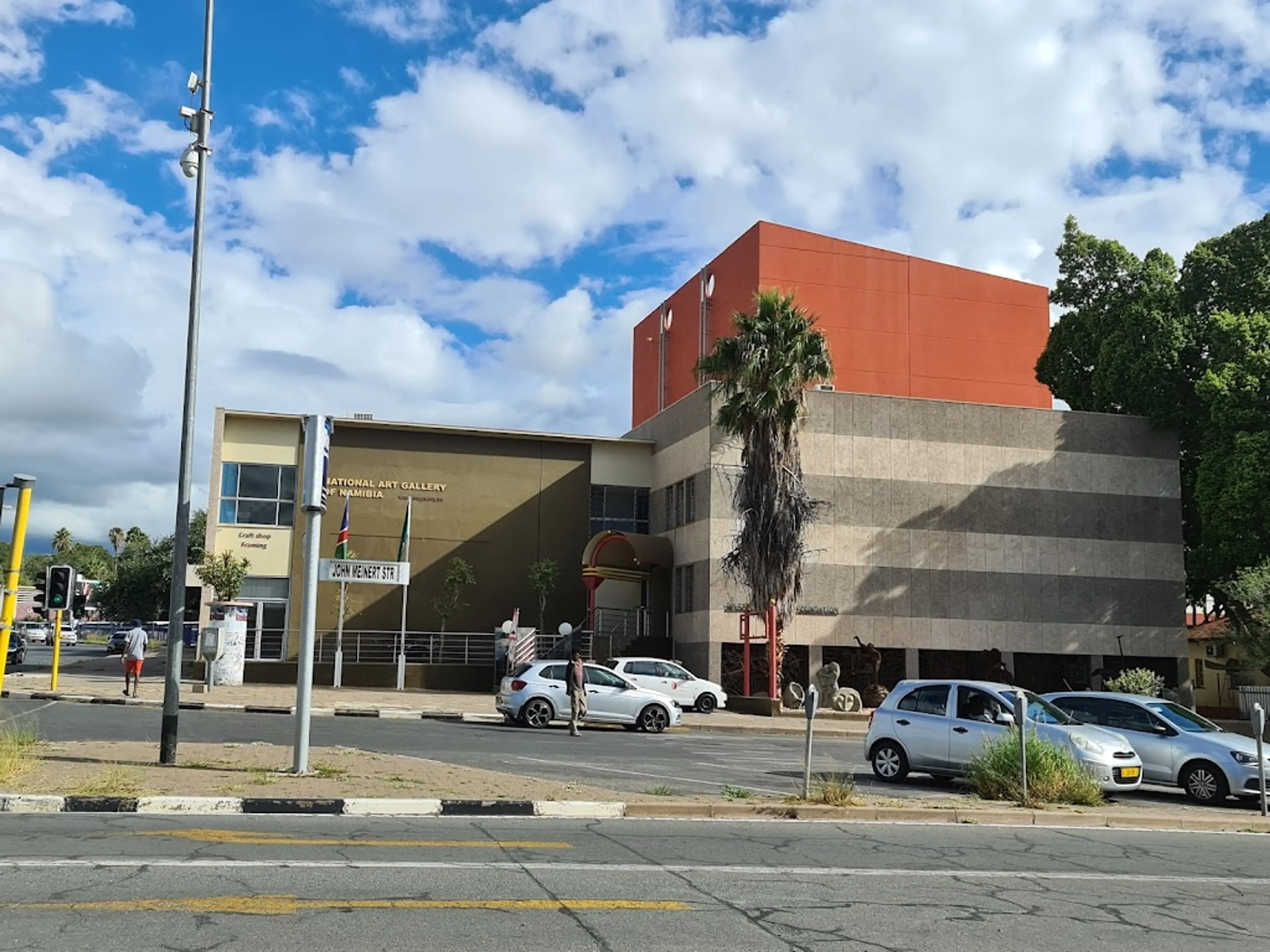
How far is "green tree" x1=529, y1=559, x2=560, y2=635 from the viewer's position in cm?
4028

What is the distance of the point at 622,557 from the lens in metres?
39.2

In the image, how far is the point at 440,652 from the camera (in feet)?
130

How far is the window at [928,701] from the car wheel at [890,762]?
57cm

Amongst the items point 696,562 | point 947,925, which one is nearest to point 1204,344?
point 696,562

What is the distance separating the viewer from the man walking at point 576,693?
22625 mm

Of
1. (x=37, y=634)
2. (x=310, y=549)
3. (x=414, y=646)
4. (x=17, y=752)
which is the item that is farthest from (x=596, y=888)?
(x=37, y=634)

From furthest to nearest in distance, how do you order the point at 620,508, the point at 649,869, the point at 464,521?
the point at 620,508, the point at 464,521, the point at 649,869

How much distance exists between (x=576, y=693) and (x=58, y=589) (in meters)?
9.94

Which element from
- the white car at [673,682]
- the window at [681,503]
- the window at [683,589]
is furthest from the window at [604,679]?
the window at [681,503]

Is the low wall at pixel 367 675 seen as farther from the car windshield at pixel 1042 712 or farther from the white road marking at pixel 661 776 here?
the car windshield at pixel 1042 712

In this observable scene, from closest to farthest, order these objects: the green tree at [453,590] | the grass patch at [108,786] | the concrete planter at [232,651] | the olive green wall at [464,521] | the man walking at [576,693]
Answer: the grass patch at [108,786], the man walking at [576,693], the concrete planter at [232,651], the green tree at [453,590], the olive green wall at [464,521]

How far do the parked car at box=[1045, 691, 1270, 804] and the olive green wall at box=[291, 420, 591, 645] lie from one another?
2724 cm

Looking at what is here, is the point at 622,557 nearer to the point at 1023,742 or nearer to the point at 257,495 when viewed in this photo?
the point at 257,495

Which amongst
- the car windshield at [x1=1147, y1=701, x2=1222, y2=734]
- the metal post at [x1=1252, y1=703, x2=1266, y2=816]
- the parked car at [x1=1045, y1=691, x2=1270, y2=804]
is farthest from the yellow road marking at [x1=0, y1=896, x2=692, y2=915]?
the car windshield at [x1=1147, y1=701, x2=1222, y2=734]
